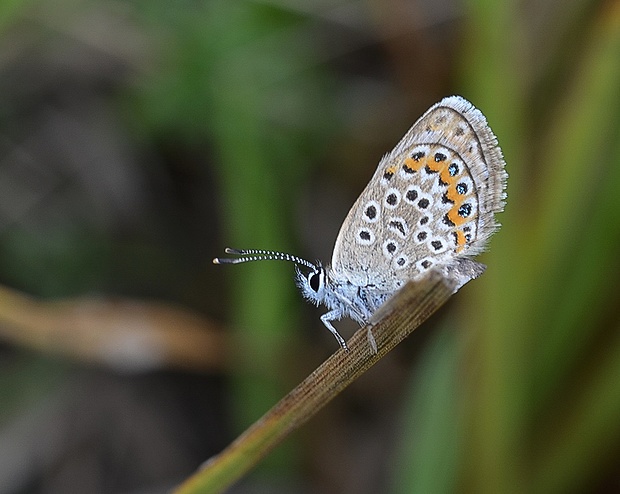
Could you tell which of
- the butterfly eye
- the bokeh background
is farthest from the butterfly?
the bokeh background

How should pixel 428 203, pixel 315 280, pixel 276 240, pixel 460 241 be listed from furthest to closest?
1. pixel 276 240
2. pixel 315 280
3. pixel 428 203
4. pixel 460 241

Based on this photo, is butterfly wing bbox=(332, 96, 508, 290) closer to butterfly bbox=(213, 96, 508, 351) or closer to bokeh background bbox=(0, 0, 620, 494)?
butterfly bbox=(213, 96, 508, 351)

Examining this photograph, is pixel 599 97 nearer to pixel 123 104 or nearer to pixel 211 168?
pixel 211 168

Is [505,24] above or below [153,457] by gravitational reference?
above

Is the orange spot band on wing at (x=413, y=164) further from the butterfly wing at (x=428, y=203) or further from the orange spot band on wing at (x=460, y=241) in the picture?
the orange spot band on wing at (x=460, y=241)

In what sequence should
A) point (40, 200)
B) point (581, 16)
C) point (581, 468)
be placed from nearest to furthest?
1. point (581, 468)
2. point (581, 16)
3. point (40, 200)

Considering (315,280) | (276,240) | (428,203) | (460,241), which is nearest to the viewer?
(460,241)

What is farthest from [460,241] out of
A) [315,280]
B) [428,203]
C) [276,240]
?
[276,240]

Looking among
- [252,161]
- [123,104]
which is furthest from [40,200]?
[252,161]

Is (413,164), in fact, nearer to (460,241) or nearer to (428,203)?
(428,203)
